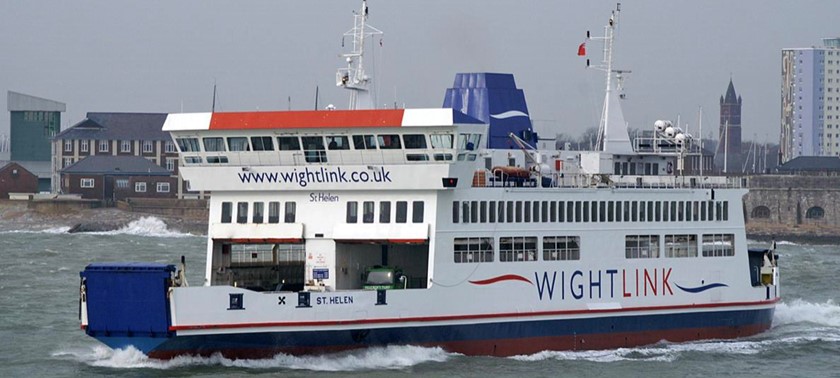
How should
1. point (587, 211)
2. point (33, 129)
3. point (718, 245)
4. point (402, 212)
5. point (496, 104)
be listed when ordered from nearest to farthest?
point (402, 212), point (587, 211), point (496, 104), point (718, 245), point (33, 129)

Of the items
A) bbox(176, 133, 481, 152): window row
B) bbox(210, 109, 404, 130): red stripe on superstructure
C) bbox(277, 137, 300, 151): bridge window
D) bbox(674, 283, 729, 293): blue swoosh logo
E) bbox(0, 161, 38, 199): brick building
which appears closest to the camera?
bbox(210, 109, 404, 130): red stripe on superstructure

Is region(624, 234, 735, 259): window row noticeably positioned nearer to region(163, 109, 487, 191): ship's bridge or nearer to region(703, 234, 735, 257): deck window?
region(703, 234, 735, 257): deck window

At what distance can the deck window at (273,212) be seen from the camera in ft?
101

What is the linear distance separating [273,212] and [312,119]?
231 centimetres

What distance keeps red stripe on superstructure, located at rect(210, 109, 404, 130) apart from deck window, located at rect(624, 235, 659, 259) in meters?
7.27

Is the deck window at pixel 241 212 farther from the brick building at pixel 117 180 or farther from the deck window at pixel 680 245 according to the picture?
the brick building at pixel 117 180

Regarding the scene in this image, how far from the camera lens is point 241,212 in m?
31.0

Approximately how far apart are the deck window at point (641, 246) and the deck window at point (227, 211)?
919 centimetres

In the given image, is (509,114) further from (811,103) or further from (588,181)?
(811,103)

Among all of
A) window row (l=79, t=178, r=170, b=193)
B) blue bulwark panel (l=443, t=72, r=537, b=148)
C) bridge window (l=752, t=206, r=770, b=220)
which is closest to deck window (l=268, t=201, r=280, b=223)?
blue bulwark panel (l=443, t=72, r=537, b=148)

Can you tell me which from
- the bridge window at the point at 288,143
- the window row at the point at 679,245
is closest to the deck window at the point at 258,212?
the bridge window at the point at 288,143

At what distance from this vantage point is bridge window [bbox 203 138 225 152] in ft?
101

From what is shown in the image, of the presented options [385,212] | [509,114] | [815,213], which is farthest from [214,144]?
[815,213]

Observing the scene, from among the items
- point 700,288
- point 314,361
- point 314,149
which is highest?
point 314,149
